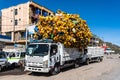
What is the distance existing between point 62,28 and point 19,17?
36.6 m

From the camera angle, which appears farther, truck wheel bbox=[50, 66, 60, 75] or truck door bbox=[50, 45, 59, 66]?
truck wheel bbox=[50, 66, 60, 75]

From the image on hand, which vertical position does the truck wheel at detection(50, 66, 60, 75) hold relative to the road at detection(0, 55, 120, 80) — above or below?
above

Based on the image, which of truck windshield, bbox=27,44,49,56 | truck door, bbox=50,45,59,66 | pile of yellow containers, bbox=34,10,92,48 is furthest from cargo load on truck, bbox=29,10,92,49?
truck windshield, bbox=27,44,49,56

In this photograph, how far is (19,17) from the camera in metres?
54.1

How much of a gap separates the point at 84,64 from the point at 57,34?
1009 centimetres

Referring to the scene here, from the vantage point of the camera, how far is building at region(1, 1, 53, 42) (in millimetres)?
52188

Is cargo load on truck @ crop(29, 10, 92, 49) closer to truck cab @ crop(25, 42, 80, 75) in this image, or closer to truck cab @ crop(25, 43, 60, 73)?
truck cab @ crop(25, 42, 80, 75)

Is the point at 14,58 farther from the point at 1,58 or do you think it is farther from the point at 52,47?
the point at 52,47

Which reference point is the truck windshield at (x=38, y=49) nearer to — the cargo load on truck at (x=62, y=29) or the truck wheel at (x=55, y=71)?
the truck wheel at (x=55, y=71)

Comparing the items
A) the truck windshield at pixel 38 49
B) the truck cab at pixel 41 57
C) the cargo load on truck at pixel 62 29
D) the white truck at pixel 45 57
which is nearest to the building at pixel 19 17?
Result: the cargo load on truck at pixel 62 29

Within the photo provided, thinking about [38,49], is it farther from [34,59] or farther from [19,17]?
[19,17]

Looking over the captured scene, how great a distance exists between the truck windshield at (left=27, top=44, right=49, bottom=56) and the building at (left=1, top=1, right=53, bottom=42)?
34.6 meters

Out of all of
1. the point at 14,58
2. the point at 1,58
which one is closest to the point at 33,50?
the point at 1,58

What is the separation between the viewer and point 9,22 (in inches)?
2282
